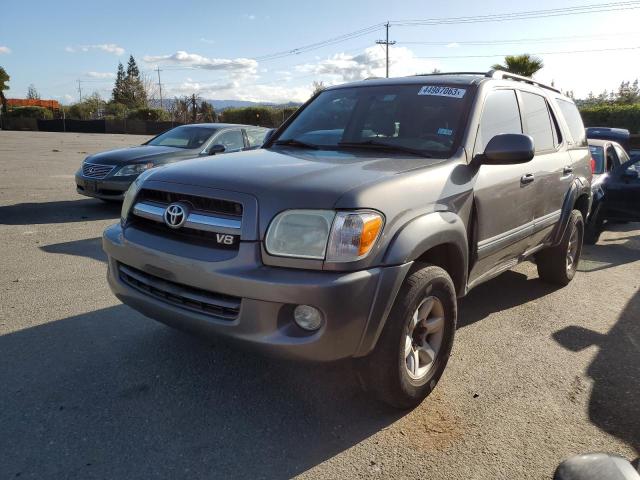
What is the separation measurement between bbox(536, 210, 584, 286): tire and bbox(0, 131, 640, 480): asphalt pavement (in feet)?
1.98

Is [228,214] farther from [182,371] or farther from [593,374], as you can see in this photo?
[593,374]

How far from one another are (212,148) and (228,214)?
6.02 meters

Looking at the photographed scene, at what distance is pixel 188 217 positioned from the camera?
8.89 feet

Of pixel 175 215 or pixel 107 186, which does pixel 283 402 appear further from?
pixel 107 186

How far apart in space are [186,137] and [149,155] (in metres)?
0.88

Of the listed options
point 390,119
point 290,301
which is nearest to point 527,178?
point 390,119

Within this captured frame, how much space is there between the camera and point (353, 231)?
245 cm

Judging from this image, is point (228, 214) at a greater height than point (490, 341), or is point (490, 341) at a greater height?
point (228, 214)

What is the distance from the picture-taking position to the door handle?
152 inches

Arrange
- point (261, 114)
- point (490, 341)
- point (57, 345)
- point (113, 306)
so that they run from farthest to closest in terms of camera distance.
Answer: point (261, 114) < point (113, 306) < point (490, 341) < point (57, 345)

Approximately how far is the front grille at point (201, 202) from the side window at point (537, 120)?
2740 mm

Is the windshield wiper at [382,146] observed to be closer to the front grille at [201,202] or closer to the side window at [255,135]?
the front grille at [201,202]

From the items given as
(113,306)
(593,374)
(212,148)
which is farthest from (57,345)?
(212,148)

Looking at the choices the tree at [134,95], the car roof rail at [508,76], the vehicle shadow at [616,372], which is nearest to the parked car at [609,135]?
the car roof rail at [508,76]
